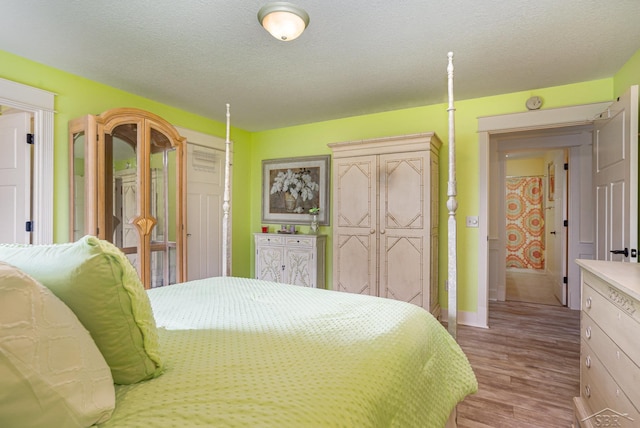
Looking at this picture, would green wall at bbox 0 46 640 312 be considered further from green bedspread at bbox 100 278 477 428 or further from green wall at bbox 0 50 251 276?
green bedspread at bbox 100 278 477 428

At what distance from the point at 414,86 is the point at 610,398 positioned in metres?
2.67

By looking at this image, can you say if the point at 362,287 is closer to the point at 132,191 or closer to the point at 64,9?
the point at 132,191

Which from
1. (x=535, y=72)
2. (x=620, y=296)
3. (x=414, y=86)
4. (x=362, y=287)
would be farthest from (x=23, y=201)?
(x=535, y=72)

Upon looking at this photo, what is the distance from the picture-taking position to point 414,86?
3062mm

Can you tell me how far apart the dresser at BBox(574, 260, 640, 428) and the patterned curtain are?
5917mm

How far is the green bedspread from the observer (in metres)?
0.66

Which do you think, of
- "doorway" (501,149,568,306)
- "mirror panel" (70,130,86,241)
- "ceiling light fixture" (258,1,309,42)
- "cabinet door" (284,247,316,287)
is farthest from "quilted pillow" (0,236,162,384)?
"doorway" (501,149,568,306)

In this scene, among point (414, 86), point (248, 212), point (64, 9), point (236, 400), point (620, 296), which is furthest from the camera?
point (248, 212)

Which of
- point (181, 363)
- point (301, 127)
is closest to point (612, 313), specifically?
point (181, 363)

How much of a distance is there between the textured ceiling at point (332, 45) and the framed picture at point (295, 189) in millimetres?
1140

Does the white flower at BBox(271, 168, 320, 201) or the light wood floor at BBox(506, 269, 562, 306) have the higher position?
the white flower at BBox(271, 168, 320, 201)

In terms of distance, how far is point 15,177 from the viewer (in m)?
2.51

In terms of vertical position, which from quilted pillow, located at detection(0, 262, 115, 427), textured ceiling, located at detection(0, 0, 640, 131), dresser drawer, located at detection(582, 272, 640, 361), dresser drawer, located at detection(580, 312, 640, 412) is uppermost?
textured ceiling, located at detection(0, 0, 640, 131)

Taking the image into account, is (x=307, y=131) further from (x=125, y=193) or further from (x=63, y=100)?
(x=63, y=100)
